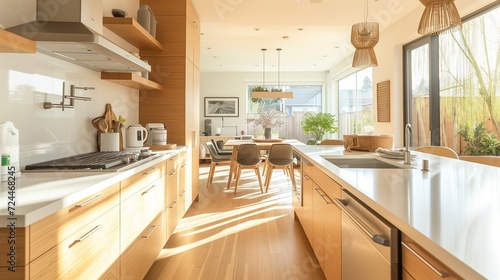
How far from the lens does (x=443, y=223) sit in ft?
2.52

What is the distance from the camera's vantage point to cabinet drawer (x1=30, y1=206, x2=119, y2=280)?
39.9 inches

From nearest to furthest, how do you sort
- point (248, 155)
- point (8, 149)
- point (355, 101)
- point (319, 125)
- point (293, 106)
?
1. point (8, 149)
2. point (248, 155)
3. point (355, 101)
4. point (319, 125)
5. point (293, 106)

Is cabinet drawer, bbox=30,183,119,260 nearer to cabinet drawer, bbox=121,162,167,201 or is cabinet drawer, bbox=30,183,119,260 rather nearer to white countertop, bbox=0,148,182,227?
white countertop, bbox=0,148,182,227

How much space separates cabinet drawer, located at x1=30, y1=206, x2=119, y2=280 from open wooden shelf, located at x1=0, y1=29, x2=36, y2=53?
0.82 metres

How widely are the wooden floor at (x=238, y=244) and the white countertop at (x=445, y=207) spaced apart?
110 cm

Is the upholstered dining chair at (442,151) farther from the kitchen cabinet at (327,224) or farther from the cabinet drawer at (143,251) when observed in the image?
the cabinet drawer at (143,251)

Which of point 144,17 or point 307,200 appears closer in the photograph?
point 307,200

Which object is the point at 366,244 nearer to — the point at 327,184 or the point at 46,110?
the point at 327,184

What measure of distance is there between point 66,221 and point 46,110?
1.12 m

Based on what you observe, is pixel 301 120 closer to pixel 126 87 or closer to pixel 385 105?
pixel 385 105

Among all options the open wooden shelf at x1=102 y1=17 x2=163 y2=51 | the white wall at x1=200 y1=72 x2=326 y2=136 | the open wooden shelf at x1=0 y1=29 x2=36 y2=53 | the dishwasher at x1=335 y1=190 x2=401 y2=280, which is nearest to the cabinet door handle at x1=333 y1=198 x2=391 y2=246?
the dishwasher at x1=335 y1=190 x2=401 y2=280

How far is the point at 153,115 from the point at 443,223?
3.33 m

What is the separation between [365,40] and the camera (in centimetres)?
258

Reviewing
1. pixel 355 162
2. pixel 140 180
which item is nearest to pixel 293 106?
pixel 355 162
